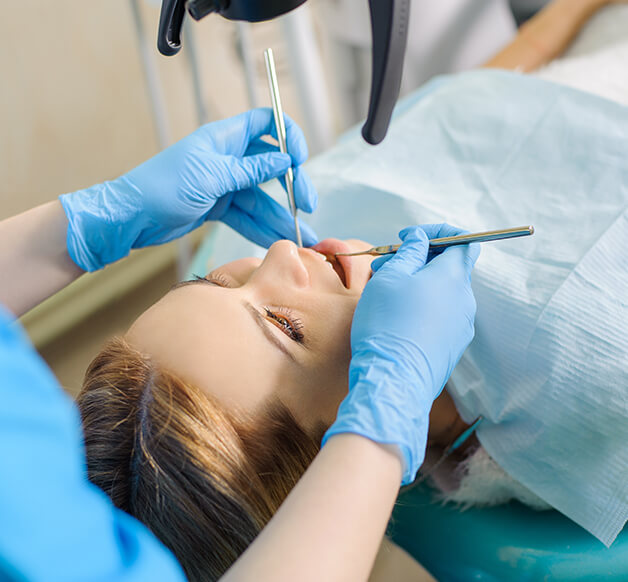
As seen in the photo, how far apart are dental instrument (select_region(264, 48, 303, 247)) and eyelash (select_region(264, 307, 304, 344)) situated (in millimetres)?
211

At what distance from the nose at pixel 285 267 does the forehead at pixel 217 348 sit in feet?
0.22

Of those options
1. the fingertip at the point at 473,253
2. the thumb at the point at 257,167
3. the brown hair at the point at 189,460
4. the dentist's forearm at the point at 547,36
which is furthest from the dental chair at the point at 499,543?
the dentist's forearm at the point at 547,36

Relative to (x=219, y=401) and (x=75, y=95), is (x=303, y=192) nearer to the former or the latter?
(x=219, y=401)

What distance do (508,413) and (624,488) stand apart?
0.18 m

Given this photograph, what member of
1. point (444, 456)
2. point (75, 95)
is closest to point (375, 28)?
point (444, 456)

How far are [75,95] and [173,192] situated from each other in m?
1.40

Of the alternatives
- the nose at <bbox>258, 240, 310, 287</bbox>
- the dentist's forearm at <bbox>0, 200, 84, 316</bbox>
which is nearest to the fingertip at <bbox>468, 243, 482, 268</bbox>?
the nose at <bbox>258, 240, 310, 287</bbox>

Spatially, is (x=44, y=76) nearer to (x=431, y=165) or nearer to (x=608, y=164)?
(x=431, y=165)

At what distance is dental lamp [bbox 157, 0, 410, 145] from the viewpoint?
730 mm

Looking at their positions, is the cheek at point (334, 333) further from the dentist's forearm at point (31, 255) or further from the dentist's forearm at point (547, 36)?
the dentist's forearm at point (547, 36)

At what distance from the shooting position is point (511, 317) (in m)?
0.88

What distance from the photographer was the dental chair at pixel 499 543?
32.8 inches

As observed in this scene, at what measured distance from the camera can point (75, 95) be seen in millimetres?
2105

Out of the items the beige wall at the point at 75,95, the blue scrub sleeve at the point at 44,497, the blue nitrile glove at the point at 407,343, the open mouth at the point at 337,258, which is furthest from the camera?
the beige wall at the point at 75,95
